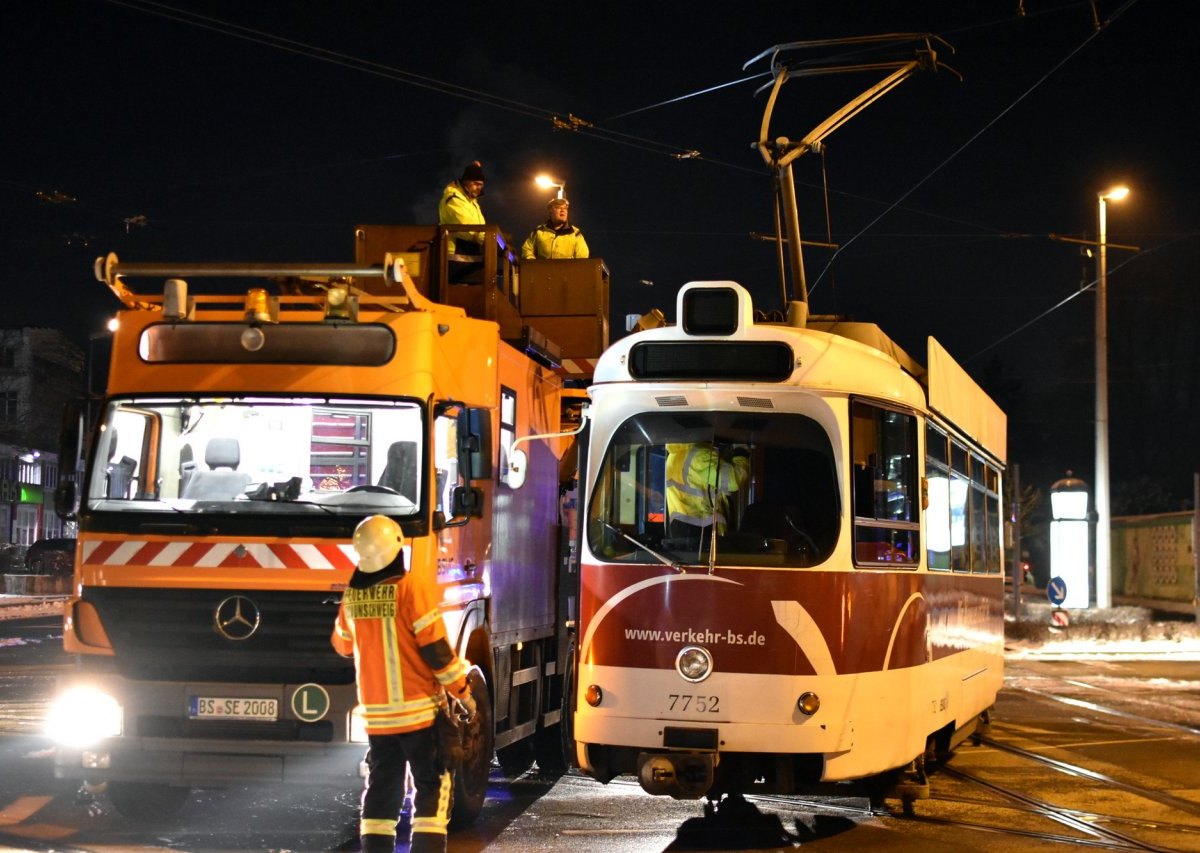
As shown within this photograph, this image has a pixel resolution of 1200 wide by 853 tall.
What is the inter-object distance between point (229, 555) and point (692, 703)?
9.13 feet

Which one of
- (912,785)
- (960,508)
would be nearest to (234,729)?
(912,785)

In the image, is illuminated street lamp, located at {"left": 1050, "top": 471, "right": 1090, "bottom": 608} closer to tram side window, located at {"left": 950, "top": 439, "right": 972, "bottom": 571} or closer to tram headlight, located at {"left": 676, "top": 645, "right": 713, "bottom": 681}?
tram side window, located at {"left": 950, "top": 439, "right": 972, "bottom": 571}

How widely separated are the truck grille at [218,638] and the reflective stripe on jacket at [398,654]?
1.41m

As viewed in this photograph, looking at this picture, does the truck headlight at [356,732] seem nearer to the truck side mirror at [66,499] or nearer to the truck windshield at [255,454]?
the truck windshield at [255,454]

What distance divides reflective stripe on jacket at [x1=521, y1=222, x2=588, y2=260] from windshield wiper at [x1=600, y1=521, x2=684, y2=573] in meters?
6.37

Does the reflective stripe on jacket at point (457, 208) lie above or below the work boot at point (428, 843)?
above

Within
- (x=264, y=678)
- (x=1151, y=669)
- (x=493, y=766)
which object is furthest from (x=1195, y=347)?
(x=264, y=678)

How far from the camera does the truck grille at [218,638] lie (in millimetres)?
8922

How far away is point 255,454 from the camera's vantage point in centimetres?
948

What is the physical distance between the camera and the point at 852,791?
30.9 ft

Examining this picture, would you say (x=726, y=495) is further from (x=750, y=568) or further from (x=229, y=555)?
(x=229, y=555)

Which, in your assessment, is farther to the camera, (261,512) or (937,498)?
(937,498)

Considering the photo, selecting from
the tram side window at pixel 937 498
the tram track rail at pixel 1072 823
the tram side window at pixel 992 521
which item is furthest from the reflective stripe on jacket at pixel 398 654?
the tram side window at pixel 992 521

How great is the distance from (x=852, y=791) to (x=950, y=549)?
2.34m
